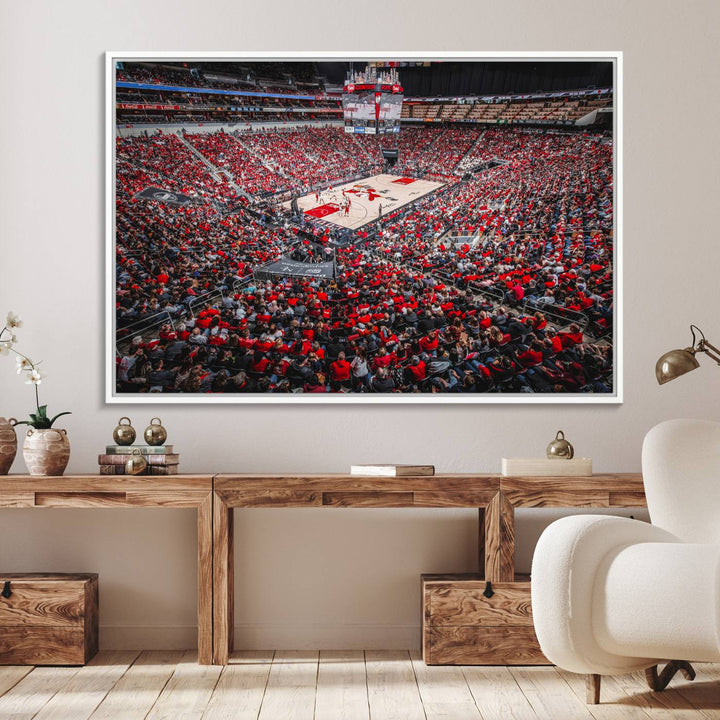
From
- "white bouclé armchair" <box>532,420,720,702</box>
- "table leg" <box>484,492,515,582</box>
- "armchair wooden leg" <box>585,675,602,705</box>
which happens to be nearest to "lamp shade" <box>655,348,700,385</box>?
"white bouclé armchair" <box>532,420,720,702</box>

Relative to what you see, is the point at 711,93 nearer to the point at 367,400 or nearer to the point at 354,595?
the point at 367,400

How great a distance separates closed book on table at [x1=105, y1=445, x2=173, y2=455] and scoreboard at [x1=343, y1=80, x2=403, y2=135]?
4.66 ft

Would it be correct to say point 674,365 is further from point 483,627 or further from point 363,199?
point 363,199

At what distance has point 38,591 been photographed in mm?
2906

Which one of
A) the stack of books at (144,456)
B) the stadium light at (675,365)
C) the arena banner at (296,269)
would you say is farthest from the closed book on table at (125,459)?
the stadium light at (675,365)

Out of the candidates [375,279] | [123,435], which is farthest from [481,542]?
[123,435]

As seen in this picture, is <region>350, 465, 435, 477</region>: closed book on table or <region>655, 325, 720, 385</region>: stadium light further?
<region>350, 465, 435, 477</region>: closed book on table

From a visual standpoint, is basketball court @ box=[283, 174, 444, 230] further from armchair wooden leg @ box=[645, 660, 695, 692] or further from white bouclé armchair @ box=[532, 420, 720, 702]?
armchair wooden leg @ box=[645, 660, 695, 692]

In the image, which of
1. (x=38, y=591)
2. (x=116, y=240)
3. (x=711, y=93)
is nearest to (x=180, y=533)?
(x=38, y=591)

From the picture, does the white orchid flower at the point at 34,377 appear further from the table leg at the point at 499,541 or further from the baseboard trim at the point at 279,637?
the table leg at the point at 499,541

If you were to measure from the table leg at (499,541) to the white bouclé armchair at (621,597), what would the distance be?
506mm

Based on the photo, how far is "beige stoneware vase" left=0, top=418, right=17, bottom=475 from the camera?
300 cm

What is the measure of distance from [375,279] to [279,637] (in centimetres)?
141

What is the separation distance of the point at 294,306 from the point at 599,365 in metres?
1.21
